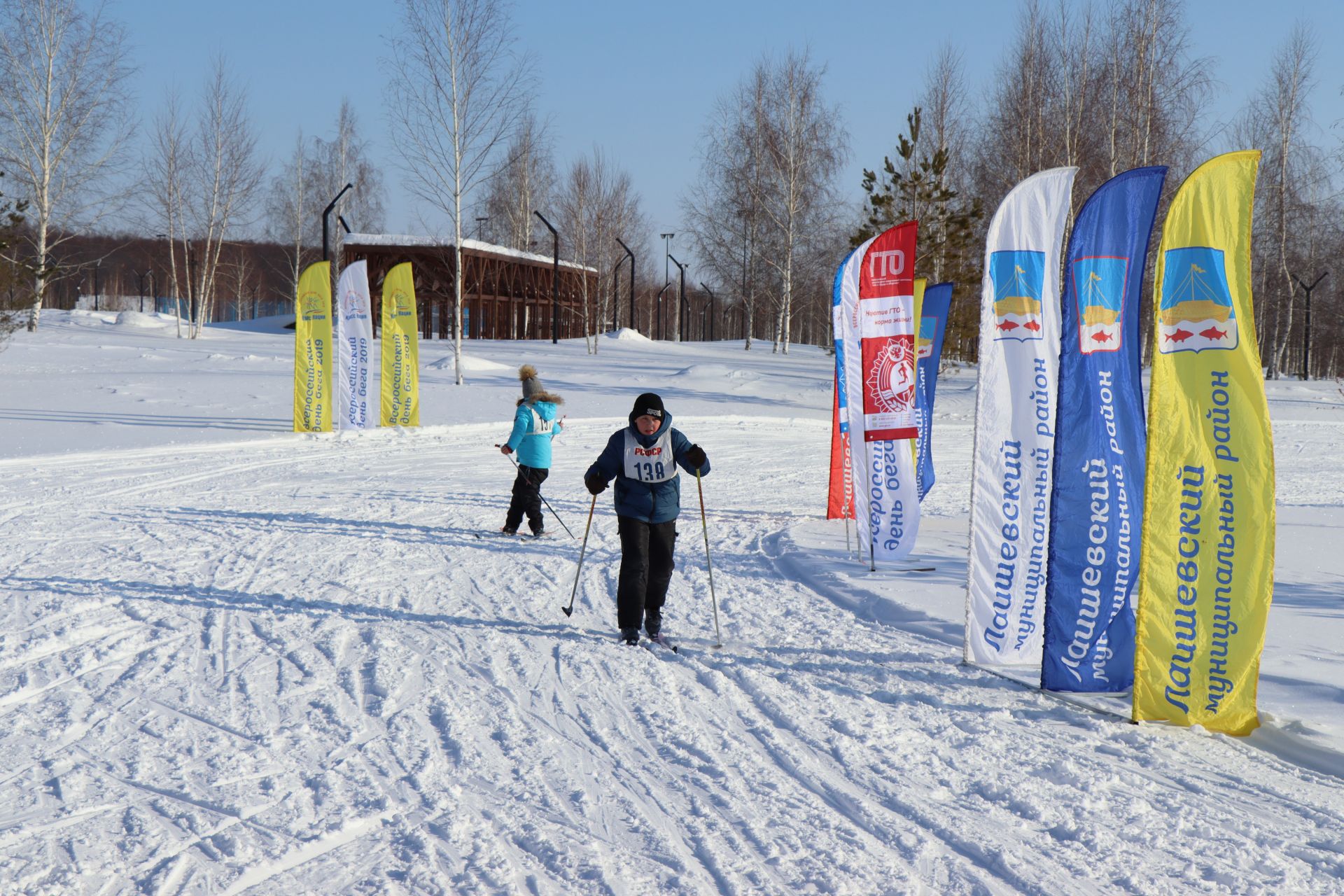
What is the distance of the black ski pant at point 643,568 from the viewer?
20.9 feet

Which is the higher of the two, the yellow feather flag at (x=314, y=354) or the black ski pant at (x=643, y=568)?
the yellow feather flag at (x=314, y=354)

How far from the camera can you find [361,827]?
3.79 metres

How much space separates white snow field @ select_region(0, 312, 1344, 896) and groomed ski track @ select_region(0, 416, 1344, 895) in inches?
0.7

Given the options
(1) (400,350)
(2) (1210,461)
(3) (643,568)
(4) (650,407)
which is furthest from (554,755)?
(1) (400,350)

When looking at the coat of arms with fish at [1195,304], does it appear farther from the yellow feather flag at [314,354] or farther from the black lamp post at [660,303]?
the black lamp post at [660,303]

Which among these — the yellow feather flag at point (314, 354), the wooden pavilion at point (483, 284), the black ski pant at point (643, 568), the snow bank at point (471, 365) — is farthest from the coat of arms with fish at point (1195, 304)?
the wooden pavilion at point (483, 284)

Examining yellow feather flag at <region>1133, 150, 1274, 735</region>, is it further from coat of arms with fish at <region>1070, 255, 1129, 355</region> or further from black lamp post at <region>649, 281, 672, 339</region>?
black lamp post at <region>649, 281, 672, 339</region>

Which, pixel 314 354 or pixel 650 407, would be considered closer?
pixel 650 407

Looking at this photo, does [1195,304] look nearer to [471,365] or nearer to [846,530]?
[846,530]

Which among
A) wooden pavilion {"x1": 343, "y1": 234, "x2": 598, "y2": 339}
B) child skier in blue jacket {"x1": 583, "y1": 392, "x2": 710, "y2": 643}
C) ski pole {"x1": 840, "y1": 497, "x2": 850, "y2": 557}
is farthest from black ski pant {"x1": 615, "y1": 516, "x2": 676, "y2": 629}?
wooden pavilion {"x1": 343, "y1": 234, "x2": 598, "y2": 339}

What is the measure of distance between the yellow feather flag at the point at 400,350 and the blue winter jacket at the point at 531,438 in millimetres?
8544

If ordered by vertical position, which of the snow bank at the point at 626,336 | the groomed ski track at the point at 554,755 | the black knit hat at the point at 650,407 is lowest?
the groomed ski track at the point at 554,755

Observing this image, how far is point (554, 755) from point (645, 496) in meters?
2.09

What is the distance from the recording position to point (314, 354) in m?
18.2
